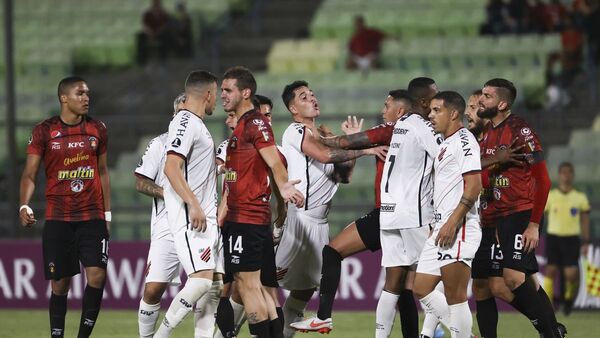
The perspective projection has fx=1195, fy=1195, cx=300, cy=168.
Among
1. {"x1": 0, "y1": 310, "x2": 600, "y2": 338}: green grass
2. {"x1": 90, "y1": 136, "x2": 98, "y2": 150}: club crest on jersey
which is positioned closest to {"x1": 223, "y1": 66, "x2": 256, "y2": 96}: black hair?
{"x1": 90, "y1": 136, "x2": 98, "y2": 150}: club crest on jersey

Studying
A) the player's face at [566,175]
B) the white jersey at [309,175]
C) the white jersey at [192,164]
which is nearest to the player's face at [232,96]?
the white jersey at [192,164]

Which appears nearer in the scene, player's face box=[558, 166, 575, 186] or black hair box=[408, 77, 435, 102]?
black hair box=[408, 77, 435, 102]

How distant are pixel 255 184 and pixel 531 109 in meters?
11.6

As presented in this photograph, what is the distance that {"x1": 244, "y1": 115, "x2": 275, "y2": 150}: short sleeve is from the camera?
29.4 feet

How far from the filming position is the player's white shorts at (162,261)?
30.9ft

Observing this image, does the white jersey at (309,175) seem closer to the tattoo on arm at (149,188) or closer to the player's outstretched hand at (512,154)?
the tattoo on arm at (149,188)

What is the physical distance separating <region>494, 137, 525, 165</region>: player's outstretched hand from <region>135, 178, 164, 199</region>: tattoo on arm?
108 inches

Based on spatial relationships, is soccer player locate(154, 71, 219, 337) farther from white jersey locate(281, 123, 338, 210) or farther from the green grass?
the green grass

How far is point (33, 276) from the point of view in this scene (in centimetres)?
1580

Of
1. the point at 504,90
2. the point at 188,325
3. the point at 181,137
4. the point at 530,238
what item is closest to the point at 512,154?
the point at 504,90

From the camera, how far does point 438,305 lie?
9.37m

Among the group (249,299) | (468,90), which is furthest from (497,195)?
(468,90)

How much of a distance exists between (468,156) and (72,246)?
143 inches

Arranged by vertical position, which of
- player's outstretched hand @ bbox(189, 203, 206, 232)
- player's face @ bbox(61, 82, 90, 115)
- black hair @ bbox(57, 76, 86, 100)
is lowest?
player's outstretched hand @ bbox(189, 203, 206, 232)
